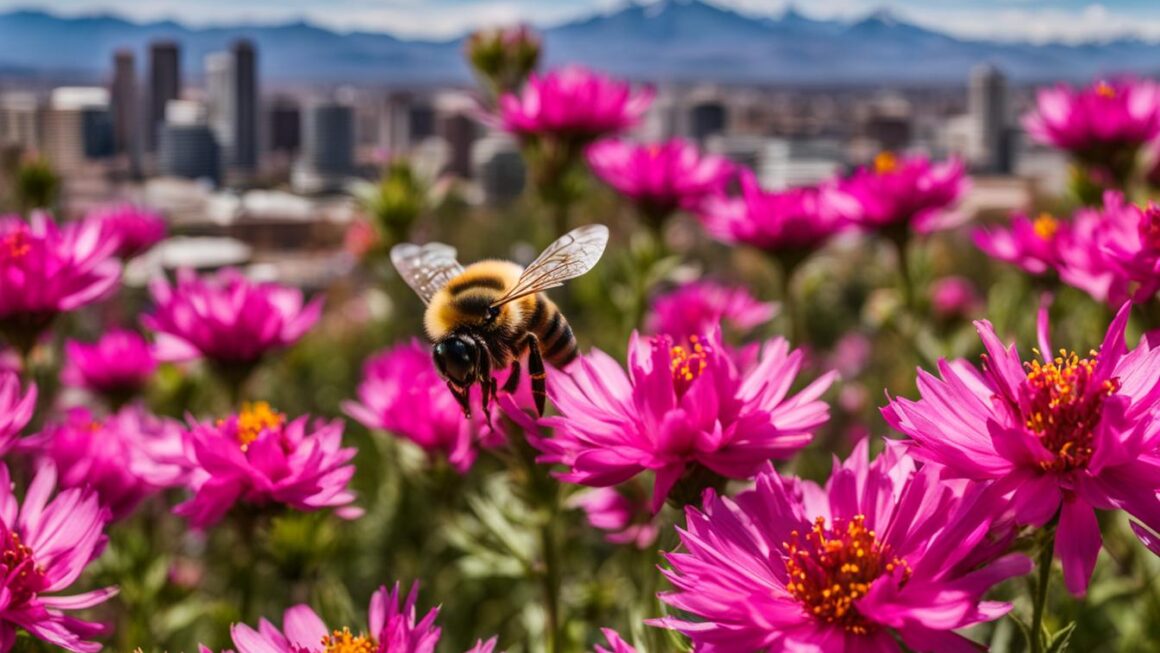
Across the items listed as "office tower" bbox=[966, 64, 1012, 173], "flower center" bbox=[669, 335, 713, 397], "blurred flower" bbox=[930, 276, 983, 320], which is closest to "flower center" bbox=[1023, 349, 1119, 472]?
"flower center" bbox=[669, 335, 713, 397]

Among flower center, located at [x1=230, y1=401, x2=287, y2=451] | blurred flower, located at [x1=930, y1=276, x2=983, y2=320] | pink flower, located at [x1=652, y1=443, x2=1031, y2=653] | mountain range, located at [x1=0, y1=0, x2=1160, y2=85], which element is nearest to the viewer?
pink flower, located at [x1=652, y1=443, x2=1031, y2=653]

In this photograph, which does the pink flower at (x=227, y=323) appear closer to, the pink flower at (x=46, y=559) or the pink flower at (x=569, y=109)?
the pink flower at (x=46, y=559)

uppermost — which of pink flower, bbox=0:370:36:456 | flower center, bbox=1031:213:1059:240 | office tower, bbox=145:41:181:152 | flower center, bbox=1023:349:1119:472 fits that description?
flower center, bbox=1023:349:1119:472

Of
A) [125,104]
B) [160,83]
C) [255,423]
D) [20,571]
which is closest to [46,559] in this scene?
[20,571]

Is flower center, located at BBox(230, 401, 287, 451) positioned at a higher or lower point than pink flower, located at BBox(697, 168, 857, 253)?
lower

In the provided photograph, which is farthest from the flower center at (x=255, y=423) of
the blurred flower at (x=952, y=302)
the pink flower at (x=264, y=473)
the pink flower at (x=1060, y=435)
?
the blurred flower at (x=952, y=302)

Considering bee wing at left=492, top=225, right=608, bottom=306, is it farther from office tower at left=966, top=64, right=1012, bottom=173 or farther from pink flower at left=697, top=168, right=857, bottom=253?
office tower at left=966, top=64, right=1012, bottom=173
